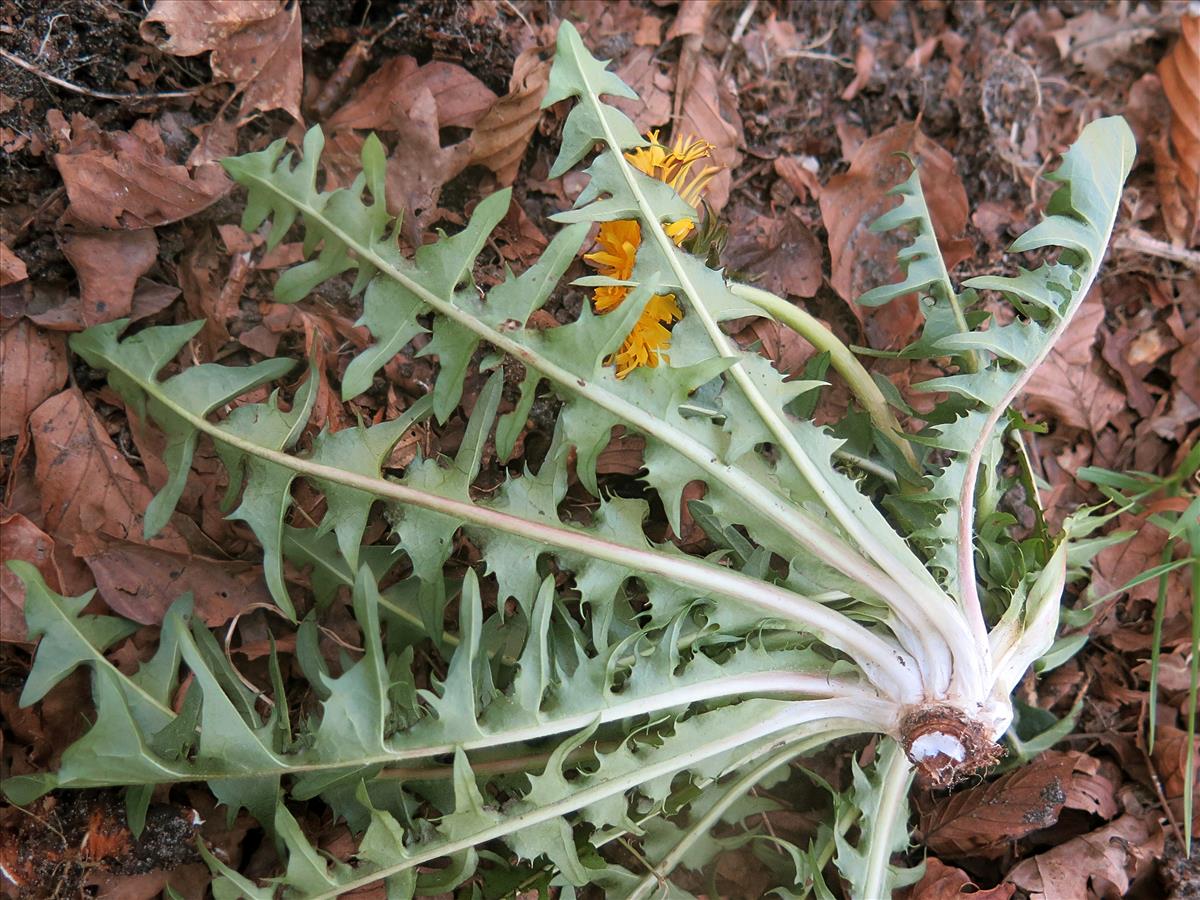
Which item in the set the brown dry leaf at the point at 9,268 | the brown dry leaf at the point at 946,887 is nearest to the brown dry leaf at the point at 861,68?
the brown dry leaf at the point at 946,887

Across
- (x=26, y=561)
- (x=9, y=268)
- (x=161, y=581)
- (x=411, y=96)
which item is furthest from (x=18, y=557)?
(x=411, y=96)

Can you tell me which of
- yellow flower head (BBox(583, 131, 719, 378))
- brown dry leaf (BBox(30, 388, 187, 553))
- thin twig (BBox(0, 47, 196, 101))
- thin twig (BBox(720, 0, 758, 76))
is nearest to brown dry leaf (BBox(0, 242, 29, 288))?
brown dry leaf (BBox(30, 388, 187, 553))

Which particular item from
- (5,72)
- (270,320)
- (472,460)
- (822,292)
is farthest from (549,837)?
(5,72)

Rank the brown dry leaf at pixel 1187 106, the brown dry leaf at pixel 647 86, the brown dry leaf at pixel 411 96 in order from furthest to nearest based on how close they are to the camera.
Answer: the brown dry leaf at pixel 1187 106
the brown dry leaf at pixel 647 86
the brown dry leaf at pixel 411 96

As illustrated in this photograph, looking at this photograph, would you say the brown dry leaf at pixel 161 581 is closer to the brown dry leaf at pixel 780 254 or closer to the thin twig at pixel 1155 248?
the brown dry leaf at pixel 780 254

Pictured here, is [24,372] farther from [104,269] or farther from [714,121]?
[714,121]

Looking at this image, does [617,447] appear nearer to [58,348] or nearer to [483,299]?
[483,299]
